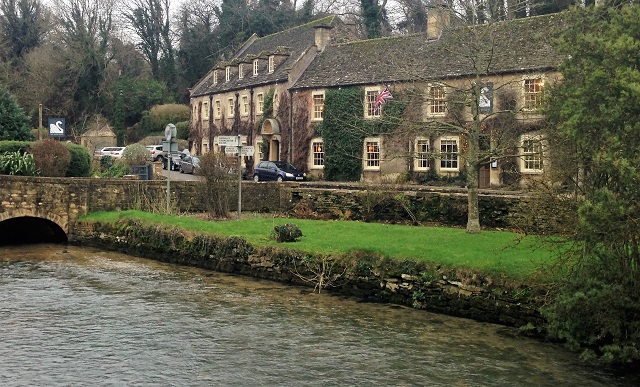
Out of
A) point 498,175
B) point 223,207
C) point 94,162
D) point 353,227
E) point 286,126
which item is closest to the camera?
point 353,227

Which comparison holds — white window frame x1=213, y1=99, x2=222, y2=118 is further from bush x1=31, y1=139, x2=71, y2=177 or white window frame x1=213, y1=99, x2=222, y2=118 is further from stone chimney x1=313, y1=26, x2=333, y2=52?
bush x1=31, y1=139, x2=71, y2=177

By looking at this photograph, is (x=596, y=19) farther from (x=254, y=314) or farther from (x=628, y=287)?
(x=254, y=314)

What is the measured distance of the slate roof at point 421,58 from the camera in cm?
3149

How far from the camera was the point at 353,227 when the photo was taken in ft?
72.9

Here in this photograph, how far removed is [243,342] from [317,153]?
28033 millimetres

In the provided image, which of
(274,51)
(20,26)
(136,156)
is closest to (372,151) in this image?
(274,51)

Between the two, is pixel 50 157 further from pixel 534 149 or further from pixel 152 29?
pixel 152 29

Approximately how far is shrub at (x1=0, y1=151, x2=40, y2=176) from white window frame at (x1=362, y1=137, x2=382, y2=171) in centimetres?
1702

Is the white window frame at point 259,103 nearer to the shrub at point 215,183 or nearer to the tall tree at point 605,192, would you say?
the shrub at point 215,183

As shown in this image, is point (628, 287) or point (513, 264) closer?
point (628, 287)

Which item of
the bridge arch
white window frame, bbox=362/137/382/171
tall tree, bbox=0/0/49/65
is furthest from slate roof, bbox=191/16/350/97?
the bridge arch

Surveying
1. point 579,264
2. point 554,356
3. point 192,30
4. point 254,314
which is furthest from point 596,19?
point 192,30

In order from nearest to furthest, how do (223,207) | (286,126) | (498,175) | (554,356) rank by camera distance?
(554,356)
(223,207)
(498,175)
(286,126)

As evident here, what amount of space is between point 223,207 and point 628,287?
17.2m
